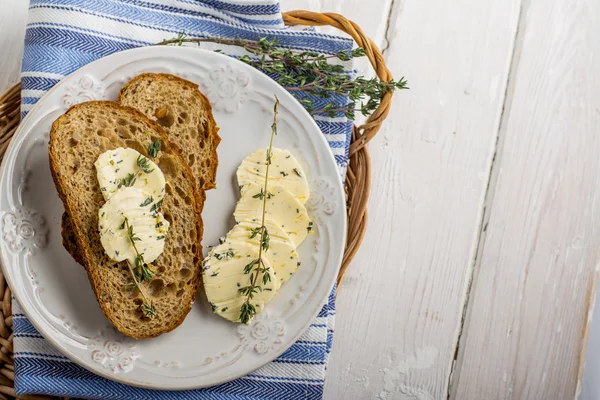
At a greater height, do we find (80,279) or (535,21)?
(535,21)

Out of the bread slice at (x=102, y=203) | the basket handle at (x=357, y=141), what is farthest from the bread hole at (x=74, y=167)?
the basket handle at (x=357, y=141)

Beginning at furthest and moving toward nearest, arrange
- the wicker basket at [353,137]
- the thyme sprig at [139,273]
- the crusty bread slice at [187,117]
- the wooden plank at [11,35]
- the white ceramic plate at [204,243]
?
the wooden plank at [11,35], the wicker basket at [353,137], the crusty bread slice at [187,117], the white ceramic plate at [204,243], the thyme sprig at [139,273]

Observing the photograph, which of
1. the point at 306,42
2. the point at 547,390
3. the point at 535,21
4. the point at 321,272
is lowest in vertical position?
the point at 547,390

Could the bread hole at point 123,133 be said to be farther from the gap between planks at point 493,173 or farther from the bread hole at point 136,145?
the gap between planks at point 493,173

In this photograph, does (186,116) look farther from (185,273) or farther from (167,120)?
(185,273)

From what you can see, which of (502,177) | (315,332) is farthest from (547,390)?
(315,332)

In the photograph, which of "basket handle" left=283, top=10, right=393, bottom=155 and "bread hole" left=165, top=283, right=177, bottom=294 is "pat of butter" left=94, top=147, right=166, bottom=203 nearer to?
"bread hole" left=165, top=283, right=177, bottom=294

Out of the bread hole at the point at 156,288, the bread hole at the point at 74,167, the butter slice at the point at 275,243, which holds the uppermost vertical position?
the bread hole at the point at 74,167

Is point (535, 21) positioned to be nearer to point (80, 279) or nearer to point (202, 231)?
point (202, 231)
